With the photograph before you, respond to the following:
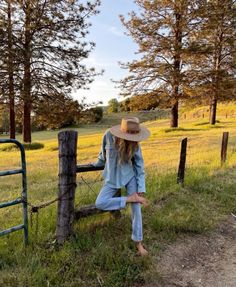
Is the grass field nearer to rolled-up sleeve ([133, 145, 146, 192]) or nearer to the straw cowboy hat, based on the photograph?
rolled-up sleeve ([133, 145, 146, 192])

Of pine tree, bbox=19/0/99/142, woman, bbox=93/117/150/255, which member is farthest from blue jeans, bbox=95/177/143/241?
pine tree, bbox=19/0/99/142

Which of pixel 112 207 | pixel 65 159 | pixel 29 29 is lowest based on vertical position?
pixel 112 207

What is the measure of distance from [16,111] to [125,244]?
837 inches

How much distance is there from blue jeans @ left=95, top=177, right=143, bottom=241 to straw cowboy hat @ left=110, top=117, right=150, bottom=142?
1.83 ft

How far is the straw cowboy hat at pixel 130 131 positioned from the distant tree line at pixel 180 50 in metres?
21.8

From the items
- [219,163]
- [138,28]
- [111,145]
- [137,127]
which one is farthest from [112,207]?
[138,28]

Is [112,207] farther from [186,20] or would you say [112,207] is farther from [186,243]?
[186,20]

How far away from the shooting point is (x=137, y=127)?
13.2 ft

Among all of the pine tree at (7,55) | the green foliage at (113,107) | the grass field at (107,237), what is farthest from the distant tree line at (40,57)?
the green foliage at (113,107)

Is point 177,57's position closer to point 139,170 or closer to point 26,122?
point 26,122

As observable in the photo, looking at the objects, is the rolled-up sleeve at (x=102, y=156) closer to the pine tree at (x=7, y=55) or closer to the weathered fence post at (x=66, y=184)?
the weathered fence post at (x=66, y=184)

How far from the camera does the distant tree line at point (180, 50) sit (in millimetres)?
24766

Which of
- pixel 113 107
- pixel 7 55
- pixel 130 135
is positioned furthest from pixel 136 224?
pixel 113 107

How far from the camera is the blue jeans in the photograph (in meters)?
4.01
